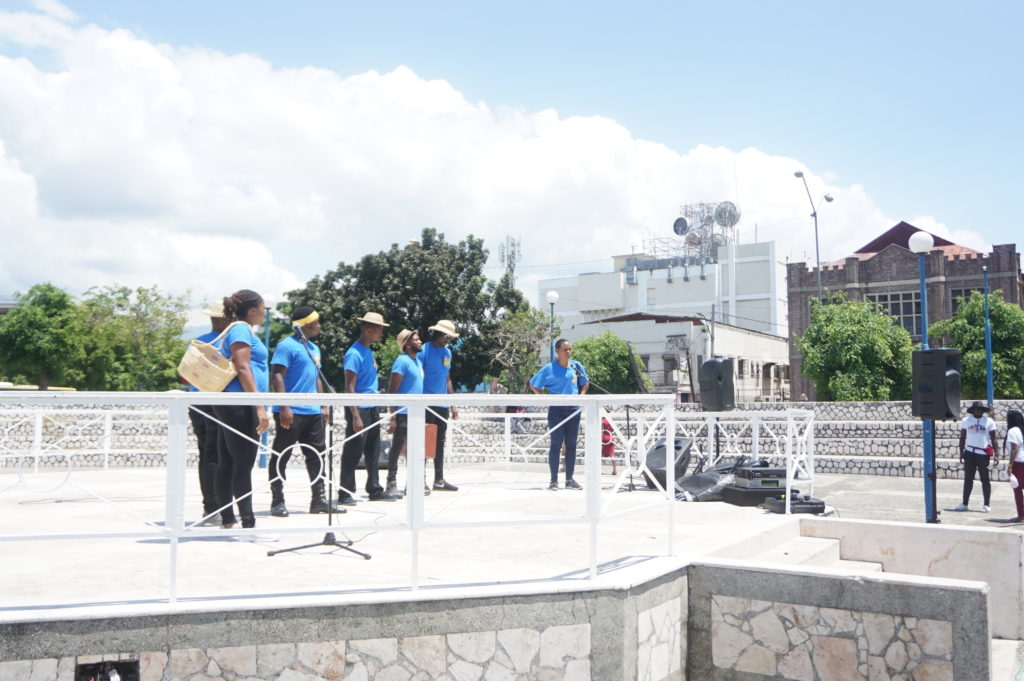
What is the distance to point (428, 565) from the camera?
480 centimetres

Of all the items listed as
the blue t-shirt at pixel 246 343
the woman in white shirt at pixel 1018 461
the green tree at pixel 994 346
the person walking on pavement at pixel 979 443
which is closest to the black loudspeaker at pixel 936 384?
the woman in white shirt at pixel 1018 461

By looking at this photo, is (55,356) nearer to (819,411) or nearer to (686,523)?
(819,411)

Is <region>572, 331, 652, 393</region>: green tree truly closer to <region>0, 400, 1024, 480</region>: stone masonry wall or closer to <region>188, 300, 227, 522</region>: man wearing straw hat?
<region>0, 400, 1024, 480</region>: stone masonry wall

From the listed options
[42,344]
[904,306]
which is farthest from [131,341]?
[904,306]

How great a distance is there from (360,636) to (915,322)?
51.9 m

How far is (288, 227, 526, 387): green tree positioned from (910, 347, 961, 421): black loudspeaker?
91.9 ft

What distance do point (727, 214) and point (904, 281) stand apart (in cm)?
2711

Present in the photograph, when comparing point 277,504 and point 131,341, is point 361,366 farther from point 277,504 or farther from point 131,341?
point 131,341

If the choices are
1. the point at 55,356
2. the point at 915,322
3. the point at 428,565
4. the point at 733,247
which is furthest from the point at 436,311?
the point at 733,247

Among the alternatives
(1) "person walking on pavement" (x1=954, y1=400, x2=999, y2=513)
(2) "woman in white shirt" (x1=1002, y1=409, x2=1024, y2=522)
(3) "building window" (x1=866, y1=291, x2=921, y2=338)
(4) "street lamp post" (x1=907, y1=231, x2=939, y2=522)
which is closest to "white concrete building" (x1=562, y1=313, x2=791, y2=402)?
(3) "building window" (x1=866, y1=291, x2=921, y2=338)

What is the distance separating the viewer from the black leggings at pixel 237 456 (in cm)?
527

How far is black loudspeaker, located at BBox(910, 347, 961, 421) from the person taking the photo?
9.71 m

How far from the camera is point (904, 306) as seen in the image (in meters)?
49.6

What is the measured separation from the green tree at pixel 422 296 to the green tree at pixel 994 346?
62.3ft
